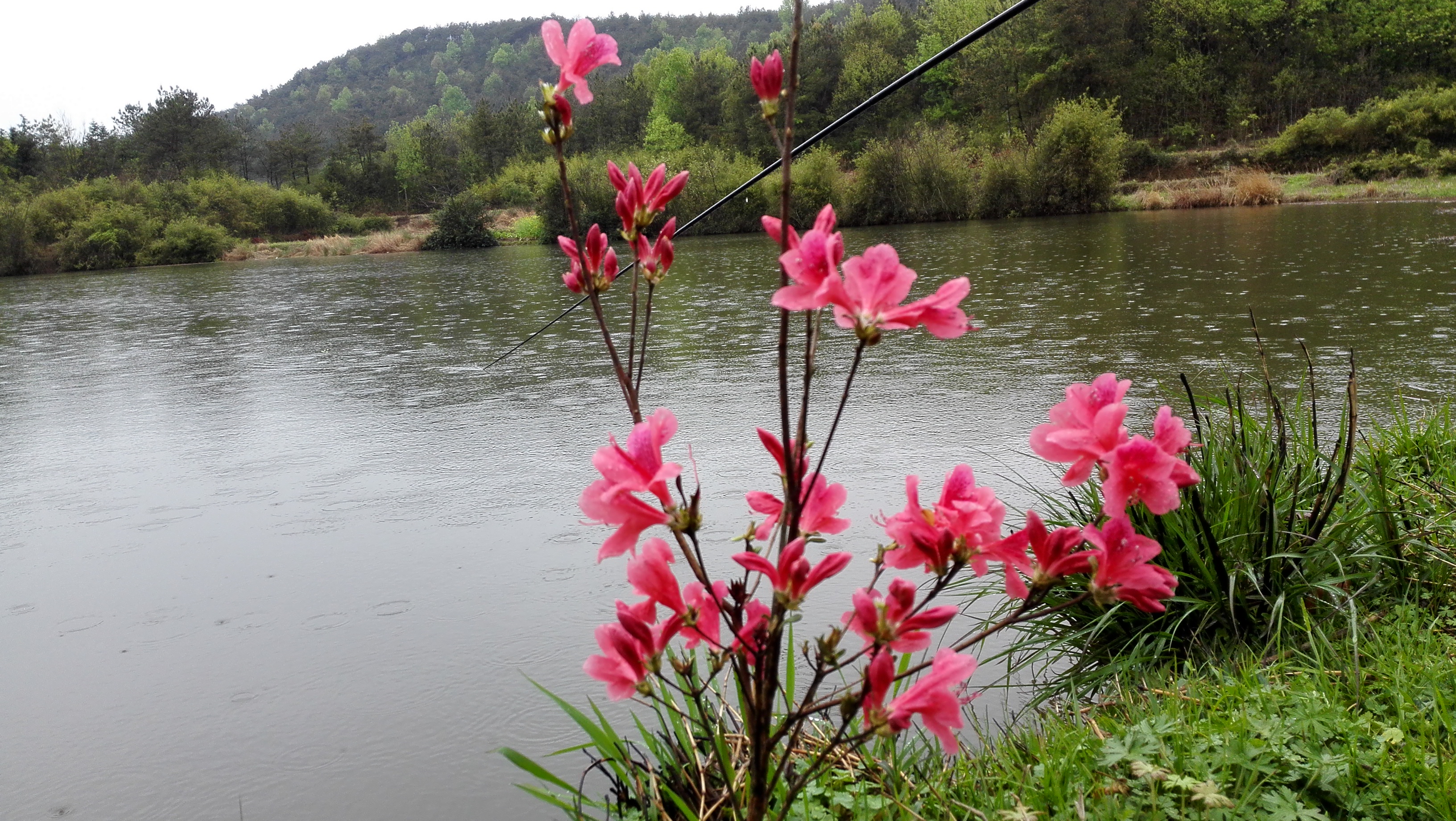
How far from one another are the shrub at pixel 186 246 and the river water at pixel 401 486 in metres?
22.3

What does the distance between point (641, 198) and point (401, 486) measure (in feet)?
9.14

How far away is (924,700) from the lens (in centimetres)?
82

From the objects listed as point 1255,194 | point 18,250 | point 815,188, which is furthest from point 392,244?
point 1255,194

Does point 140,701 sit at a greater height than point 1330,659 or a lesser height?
lesser

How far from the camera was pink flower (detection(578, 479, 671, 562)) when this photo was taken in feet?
2.67

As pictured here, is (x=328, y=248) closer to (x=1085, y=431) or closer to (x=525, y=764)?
(x=525, y=764)

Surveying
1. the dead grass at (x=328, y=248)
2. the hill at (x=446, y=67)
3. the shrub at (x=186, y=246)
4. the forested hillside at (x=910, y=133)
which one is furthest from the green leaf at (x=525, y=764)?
the hill at (x=446, y=67)

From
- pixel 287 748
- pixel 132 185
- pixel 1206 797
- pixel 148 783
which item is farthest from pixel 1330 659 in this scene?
pixel 132 185

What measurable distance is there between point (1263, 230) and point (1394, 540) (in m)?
12.9

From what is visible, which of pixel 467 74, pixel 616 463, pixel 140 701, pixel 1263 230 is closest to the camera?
pixel 616 463

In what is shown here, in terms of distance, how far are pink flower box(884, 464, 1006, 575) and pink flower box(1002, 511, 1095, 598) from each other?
0.05 ft

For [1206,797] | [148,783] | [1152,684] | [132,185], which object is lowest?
[148,783]

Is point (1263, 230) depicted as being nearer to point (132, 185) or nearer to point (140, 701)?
point (140, 701)

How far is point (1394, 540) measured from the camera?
5.66ft
